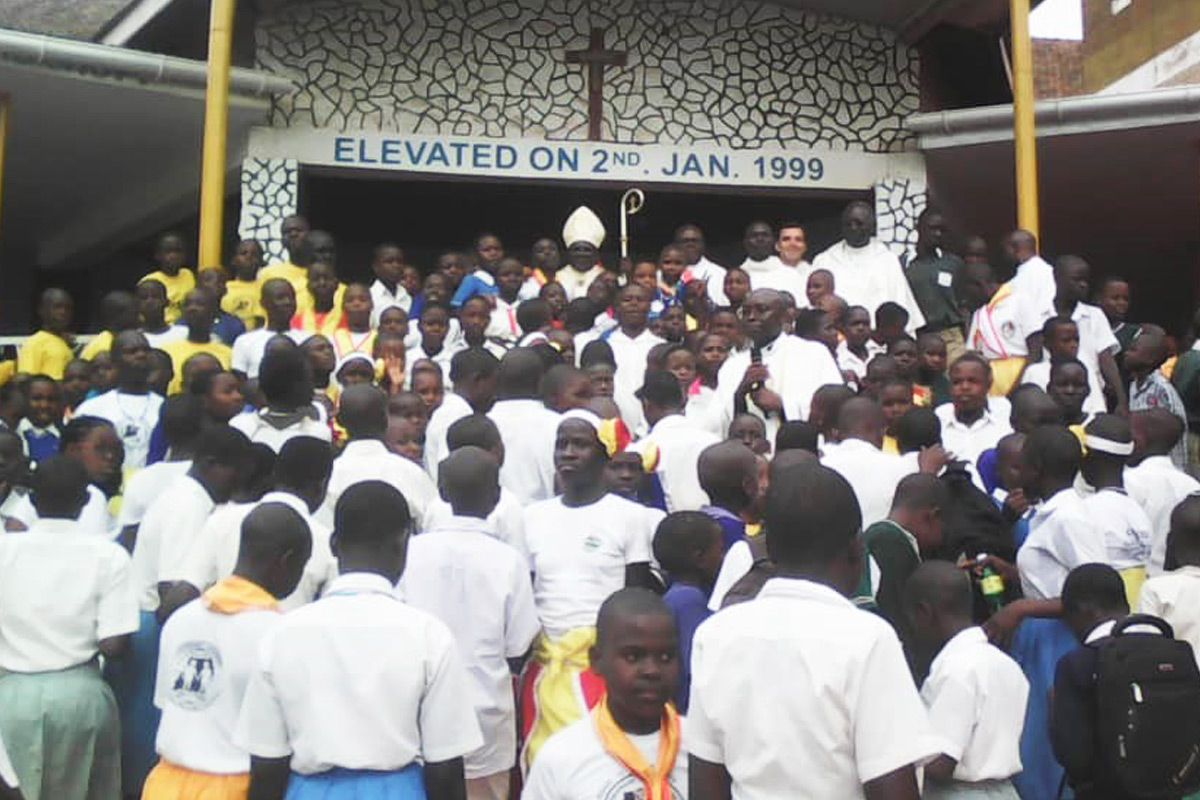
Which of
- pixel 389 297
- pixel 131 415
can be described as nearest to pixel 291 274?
pixel 389 297

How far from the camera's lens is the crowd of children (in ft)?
8.64

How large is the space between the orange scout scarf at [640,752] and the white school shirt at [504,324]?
536 cm

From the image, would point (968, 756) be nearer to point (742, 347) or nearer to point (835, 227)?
point (742, 347)

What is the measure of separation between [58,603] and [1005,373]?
17.9ft

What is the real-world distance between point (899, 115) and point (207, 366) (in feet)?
25.4

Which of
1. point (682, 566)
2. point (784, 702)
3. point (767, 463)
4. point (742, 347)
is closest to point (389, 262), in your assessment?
point (742, 347)

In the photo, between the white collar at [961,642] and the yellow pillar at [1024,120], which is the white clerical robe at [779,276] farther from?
the white collar at [961,642]

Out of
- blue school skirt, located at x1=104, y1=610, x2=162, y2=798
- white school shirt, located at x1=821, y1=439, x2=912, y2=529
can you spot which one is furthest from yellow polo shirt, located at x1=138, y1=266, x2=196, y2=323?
white school shirt, located at x1=821, y1=439, x2=912, y2=529

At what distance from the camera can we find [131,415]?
21.0ft

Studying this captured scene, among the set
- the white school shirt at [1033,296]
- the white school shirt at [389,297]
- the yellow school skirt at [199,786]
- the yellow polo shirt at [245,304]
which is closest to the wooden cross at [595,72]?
the white school shirt at [389,297]

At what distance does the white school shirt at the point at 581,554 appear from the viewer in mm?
4387

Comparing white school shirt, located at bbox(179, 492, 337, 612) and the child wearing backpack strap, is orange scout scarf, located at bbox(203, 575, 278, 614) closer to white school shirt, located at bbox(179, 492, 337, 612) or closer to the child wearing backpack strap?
white school shirt, located at bbox(179, 492, 337, 612)

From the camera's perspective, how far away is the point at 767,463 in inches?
203

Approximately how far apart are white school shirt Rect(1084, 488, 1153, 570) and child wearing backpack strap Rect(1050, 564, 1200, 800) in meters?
0.74
